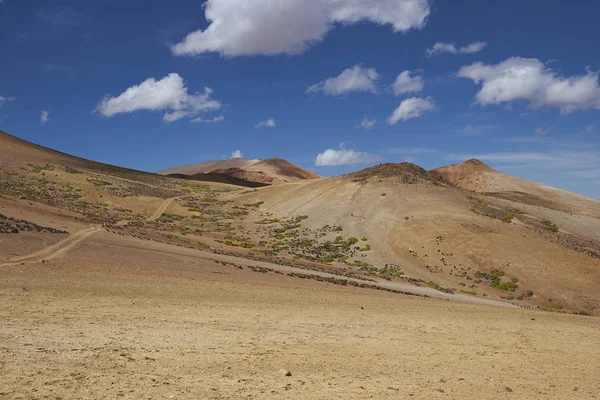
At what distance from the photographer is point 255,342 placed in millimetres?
16359

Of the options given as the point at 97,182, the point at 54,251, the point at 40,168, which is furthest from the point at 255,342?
the point at 40,168

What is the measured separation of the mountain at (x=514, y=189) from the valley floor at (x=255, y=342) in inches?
2995

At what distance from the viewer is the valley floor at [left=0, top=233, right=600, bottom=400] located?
462 inches

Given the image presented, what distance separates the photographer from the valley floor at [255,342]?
38.5 feet

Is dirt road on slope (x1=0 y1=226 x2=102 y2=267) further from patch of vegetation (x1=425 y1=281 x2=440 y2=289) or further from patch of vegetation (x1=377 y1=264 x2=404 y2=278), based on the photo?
patch of vegetation (x1=425 y1=281 x2=440 y2=289)

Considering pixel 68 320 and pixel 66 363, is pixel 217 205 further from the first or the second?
pixel 66 363

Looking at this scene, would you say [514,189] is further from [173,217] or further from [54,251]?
[54,251]

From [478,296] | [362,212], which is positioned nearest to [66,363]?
[478,296]

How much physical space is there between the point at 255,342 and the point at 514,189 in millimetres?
114082

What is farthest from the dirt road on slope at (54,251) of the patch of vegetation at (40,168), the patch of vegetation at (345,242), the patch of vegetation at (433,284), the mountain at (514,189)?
the mountain at (514,189)

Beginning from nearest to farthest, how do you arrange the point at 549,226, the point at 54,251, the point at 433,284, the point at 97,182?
1. the point at 54,251
2. the point at 433,284
3. the point at 549,226
4. the point at 97,182

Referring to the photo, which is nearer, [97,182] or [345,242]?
[345,242]

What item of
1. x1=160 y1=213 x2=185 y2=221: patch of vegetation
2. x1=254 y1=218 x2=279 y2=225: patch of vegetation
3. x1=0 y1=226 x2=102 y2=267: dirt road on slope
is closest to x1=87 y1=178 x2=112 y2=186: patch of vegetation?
x1=160 y1=213 x2=185 y2=221: patch of vegetation

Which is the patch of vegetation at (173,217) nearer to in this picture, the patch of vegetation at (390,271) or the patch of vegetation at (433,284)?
the patch of vegetation at (390,271)
